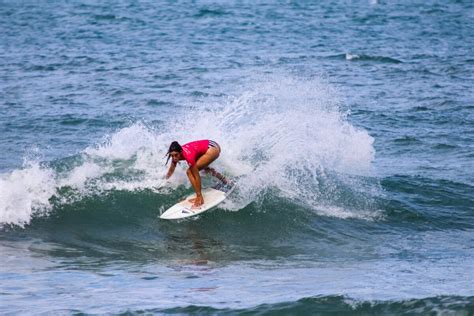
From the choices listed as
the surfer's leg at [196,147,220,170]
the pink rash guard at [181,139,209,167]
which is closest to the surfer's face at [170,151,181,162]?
the pink rash guard at [181,139,209,167]

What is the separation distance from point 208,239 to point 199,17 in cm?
2823

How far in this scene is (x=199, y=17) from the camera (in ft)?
131

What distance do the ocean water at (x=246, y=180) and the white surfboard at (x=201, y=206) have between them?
17cm

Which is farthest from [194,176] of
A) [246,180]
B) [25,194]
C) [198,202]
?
[25,194]

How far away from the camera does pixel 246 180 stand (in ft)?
47.5

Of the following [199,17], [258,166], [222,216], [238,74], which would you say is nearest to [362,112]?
[238,74]

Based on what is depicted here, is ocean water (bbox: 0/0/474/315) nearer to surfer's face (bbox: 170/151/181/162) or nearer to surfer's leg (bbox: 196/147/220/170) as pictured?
surfer's leg (bbox: 196/147/220/170)

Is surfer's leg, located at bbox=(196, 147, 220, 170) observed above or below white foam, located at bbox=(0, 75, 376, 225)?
above

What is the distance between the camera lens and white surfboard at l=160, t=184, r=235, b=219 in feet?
44.4

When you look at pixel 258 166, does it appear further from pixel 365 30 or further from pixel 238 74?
pixel 365 30

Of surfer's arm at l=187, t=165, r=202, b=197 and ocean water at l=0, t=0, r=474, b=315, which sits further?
surfer's arm at l=187, t=165, r=202, b=197

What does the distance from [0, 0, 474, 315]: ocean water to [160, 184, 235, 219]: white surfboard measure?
17cm

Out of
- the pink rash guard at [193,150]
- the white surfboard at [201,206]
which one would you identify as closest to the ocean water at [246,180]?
the white surfboard at [201,206]

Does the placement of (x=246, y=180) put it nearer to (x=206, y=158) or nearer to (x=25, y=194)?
(x=206, y=158)
